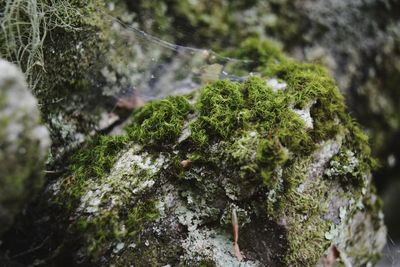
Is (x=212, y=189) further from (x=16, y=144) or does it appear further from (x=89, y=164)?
(x=16, y=144)

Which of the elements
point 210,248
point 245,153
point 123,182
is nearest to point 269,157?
point 245,153

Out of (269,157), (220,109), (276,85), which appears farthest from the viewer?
(276,85)

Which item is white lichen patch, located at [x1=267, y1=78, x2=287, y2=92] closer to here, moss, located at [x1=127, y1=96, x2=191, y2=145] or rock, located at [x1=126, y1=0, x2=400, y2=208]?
moss, located at [x1=127, y1=96, x2=191, y2=145]

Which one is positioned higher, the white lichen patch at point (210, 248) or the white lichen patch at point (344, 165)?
the white lichen patch at point (344, 165)

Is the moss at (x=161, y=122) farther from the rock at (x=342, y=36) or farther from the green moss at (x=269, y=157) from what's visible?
the rock at (x=342, y=36)

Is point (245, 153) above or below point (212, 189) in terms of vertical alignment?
above

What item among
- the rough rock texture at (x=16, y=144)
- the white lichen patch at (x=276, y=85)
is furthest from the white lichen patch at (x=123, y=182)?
the white lichen patch at (x=276, y=85)
